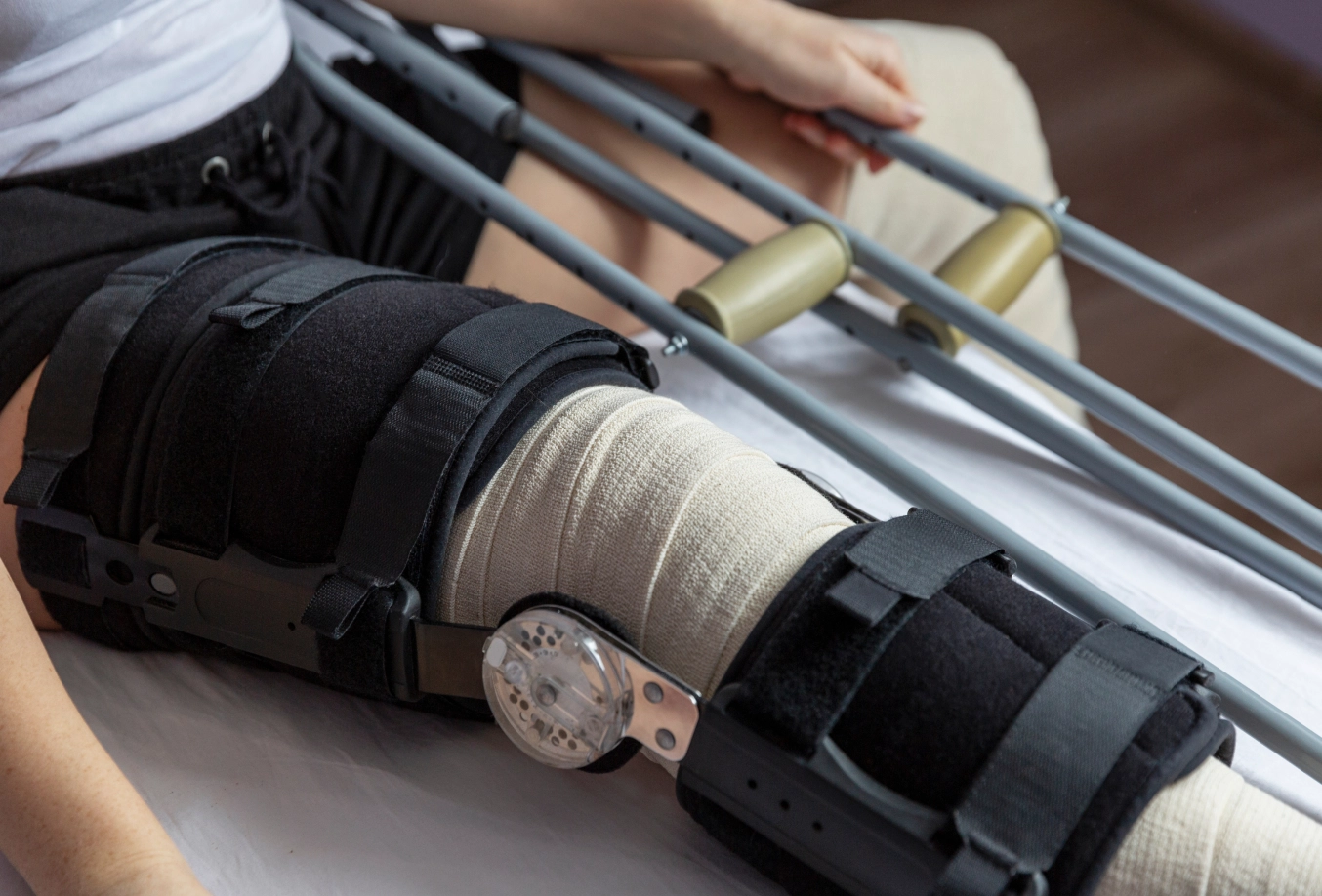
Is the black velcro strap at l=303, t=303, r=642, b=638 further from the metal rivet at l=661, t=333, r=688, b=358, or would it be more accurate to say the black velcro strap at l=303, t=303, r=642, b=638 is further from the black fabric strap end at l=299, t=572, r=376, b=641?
the metal rivet at l=661, t=333, r=688, b=358

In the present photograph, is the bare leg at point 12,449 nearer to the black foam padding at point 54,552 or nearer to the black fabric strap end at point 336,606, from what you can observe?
the black foam padding at point 54,552

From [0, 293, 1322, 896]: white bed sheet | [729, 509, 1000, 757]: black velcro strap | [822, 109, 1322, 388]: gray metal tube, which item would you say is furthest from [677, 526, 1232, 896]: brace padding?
[822, 109, 1322, 388]: gray metal tube

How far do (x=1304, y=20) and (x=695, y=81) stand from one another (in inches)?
57.5

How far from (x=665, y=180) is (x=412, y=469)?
1.98ft

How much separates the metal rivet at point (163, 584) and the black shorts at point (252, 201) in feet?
0.53

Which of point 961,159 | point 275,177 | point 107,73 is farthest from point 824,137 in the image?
point 107,73

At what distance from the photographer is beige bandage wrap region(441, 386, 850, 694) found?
24.3 inches

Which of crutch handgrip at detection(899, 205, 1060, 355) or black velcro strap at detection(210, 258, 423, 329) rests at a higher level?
crutch handgrip at detection(899, 205, 1060, 355)

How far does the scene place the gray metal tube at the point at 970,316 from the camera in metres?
0.88

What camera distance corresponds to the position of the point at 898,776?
1.81 feet

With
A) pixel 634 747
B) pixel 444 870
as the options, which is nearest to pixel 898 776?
pixel 634 747

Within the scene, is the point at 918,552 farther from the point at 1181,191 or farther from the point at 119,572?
the point at 1181,191

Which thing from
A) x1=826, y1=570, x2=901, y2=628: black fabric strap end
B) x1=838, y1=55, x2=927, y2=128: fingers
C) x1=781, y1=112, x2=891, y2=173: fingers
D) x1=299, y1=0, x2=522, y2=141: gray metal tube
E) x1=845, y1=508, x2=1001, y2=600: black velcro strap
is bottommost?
x1=826, y1=570, x2=901, y2=628: black fabric strap end

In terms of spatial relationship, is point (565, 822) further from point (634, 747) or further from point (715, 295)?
point (715, 295)
